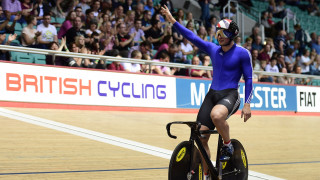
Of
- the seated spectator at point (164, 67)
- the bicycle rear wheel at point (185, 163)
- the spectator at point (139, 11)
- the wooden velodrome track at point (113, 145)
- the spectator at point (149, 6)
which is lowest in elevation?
the wooden velodrome track at point (113, 145)

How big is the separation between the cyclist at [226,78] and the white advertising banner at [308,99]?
402 inches

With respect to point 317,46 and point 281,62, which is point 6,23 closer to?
point 281,62

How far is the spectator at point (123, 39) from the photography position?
40.1 feet

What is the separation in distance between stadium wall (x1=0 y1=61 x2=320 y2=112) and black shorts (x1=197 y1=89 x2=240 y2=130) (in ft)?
18.0

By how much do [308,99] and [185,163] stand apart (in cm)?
1133

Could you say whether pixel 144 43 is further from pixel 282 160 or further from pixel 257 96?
pixel 282 160

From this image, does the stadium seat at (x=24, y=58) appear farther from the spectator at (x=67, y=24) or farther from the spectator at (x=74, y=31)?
the spectator at (x=67, y=24)

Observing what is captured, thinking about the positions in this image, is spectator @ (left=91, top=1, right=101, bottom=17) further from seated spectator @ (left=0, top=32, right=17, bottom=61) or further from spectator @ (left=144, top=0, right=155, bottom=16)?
seated spectator @ (left=0, top=32, right=17, bottom=61)

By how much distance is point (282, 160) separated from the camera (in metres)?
7.51

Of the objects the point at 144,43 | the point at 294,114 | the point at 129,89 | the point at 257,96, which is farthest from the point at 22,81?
the point at 294,114

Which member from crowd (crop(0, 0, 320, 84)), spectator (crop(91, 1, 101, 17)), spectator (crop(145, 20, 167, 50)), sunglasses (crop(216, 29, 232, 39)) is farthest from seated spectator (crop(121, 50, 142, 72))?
sunglasses (crop(216, 29, 232, 39))

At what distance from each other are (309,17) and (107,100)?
48.3 ft

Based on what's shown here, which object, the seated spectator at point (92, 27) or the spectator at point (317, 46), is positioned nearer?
the seated spectator at point (92, 27)

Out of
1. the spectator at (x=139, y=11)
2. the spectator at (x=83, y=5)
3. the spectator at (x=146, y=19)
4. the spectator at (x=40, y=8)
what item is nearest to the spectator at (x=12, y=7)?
the spectator at (x=40, y=8)
